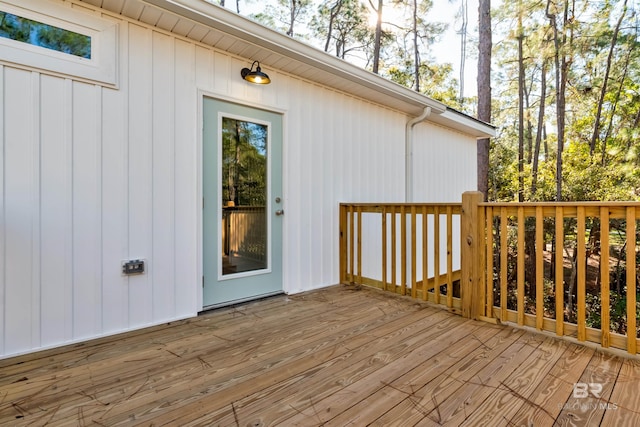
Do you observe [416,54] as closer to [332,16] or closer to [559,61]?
[332,16]

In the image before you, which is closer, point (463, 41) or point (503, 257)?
point (503, 257)

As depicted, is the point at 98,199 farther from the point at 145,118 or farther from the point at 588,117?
the point at 588,117

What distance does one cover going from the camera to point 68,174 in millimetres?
2156

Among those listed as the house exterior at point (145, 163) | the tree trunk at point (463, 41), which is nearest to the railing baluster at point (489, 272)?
the house exterior at point (145, 163)

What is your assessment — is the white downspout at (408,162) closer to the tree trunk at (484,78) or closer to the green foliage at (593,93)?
the tree trunk at (484,78)

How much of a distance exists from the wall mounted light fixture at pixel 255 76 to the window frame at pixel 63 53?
1025 mm

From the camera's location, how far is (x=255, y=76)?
9.45ft

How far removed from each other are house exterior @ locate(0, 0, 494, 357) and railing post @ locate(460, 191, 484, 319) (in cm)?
157

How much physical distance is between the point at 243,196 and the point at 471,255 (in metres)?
2.11

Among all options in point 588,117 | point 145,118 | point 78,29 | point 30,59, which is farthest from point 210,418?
point 588,117

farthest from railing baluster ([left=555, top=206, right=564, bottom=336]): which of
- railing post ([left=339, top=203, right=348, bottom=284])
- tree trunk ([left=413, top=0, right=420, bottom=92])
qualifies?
tree trunk ([left=413, top=0, right=420, bottom=92])

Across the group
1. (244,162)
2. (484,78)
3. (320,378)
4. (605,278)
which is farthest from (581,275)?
(484,78)

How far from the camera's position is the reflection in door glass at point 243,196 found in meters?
2.93

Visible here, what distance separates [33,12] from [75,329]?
2111mm
